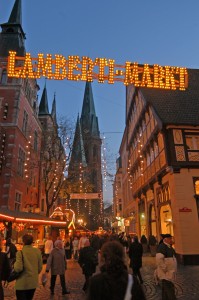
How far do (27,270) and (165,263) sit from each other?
9.84 feet

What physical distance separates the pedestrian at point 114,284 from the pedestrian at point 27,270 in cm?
307

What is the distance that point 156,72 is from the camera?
50.8 ft

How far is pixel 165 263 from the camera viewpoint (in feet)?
19.9

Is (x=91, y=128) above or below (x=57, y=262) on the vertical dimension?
above

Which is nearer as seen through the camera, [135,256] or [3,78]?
[135,256]

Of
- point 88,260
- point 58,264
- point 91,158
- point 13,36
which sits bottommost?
point 58,264

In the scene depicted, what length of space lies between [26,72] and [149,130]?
1049 centimetres

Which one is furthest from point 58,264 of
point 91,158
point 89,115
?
point 89,115

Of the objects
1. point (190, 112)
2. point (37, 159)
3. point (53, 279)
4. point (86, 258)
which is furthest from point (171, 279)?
point (37, 159)

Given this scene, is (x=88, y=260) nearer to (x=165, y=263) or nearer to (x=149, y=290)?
(x=149, y=290)

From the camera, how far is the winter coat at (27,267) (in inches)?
197

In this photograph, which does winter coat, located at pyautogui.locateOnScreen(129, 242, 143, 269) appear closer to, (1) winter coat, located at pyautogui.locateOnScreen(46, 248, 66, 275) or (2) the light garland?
(1) winter coat, located at pyautogui.locateOnScreen(46, 248, 66, 275)

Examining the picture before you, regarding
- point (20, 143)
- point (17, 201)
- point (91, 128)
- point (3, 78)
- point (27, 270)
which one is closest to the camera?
point (27, 270)

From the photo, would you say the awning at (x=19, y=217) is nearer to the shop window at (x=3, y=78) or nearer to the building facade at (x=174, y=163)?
the building facade at (x=174, y=163)
